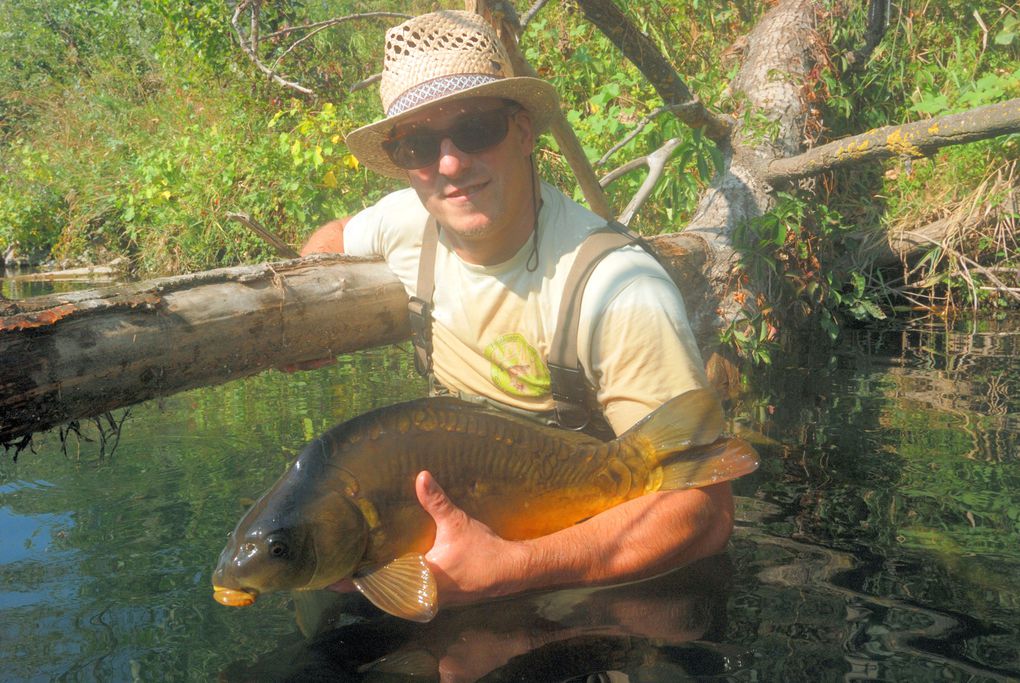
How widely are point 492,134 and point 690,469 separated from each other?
4.54 ft

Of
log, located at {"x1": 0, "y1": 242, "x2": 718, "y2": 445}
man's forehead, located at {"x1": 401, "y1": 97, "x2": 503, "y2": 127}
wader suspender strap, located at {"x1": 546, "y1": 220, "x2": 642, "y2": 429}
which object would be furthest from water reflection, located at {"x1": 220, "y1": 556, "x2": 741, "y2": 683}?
man's forehead, located at {"x1": 401, "y1": 97, "x2": 503, "y2": 127}

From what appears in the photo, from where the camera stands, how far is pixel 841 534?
3.62 metres

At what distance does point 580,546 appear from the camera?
9.81 feet

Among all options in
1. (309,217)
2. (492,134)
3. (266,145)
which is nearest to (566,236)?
(492,134)

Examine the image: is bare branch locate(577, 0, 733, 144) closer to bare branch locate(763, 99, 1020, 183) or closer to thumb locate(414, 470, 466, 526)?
bare branch locate(763, 99, 1020, 183)

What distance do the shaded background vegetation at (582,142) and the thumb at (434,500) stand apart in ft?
10.9

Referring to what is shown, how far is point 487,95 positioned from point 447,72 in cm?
16

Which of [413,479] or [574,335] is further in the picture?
[574,335]

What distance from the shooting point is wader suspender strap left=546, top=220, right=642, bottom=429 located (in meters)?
3.26

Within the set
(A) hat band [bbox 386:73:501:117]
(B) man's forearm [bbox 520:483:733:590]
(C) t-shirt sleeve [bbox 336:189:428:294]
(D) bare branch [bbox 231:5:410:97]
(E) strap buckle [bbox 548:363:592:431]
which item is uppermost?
(D) bare branch [bbox 231:5:410:97]

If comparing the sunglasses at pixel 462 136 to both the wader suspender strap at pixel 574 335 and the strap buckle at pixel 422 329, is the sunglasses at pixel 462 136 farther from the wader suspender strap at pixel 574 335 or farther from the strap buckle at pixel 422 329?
the strap buckle at pixel 422 329

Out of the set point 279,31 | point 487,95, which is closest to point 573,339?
point 487,95

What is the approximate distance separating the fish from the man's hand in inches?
2.2

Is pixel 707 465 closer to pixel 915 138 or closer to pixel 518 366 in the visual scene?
pixel 518 366
